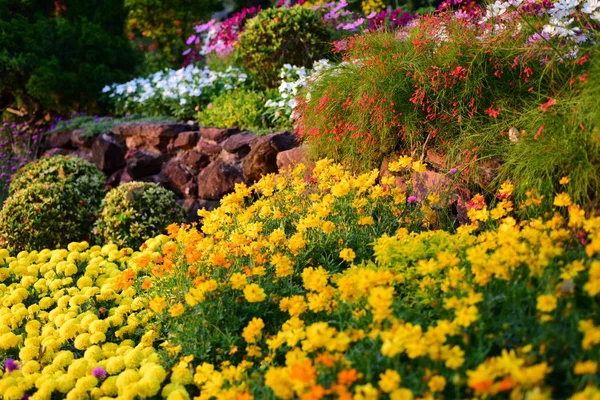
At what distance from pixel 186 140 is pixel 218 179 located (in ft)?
2.63

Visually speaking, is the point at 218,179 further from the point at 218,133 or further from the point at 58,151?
the point at 58,151

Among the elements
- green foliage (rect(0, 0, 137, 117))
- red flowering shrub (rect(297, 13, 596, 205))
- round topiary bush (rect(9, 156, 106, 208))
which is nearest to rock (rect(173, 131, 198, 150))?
round topiary bush (rect(9, 156, 106, 208))

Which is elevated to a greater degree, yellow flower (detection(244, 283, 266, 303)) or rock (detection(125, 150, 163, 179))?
yellow flower (detection(244, 283, 266, 303))

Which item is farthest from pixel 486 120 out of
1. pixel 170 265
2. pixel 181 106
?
pixel 181 106

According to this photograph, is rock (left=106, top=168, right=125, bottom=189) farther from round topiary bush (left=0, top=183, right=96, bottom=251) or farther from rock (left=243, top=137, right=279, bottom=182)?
rock (left=243, top=137, right=279, bottom=182)

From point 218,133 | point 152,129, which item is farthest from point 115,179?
point 218,133

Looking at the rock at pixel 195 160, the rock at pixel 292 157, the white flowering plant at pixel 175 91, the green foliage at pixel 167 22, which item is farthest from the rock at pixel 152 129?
the green foliage at pixel 167 22

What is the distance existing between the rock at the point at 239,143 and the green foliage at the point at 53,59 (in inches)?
134

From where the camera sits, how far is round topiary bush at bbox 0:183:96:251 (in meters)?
5.71

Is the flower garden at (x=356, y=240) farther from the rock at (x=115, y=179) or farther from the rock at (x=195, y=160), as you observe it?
the rock at (x=115, y=179)

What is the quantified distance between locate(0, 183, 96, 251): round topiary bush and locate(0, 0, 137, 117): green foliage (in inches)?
113

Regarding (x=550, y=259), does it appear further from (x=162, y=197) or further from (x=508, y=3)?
(x=162, y=197)

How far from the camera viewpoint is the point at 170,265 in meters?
3.17

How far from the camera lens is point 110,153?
7242mm
